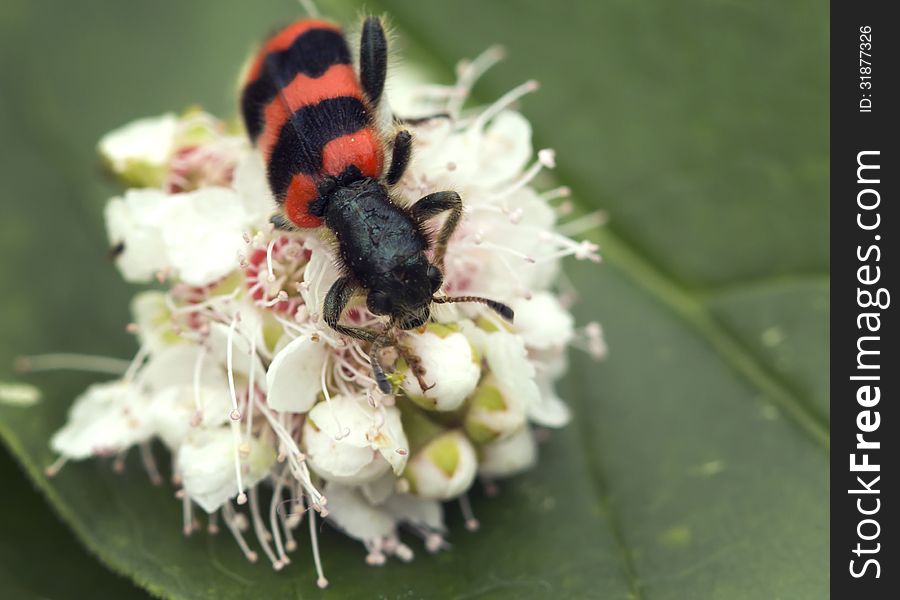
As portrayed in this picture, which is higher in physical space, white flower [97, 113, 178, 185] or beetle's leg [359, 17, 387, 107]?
beetle's leg [359, 17, 387, 107]

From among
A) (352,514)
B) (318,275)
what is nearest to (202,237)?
(318,275)

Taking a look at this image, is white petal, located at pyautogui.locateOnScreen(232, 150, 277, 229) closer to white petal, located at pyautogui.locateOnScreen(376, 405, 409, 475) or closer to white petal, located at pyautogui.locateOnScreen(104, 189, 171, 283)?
white petal, located at pyautogui.locateOnScreen(104, 189, 171, 283)

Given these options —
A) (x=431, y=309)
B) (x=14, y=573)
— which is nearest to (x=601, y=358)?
(x=431, y=309)

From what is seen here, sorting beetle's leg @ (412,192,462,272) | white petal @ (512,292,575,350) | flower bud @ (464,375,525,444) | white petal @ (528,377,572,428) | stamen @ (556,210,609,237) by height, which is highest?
stamen @ (556,210,609,237)

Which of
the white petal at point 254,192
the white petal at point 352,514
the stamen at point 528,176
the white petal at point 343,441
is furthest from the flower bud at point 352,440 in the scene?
the stamen at point 528,176

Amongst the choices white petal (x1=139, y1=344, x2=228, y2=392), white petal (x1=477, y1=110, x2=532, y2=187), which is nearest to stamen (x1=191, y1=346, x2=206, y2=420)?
white petal (x1=139, y1=344, x2=228, y2=392)
